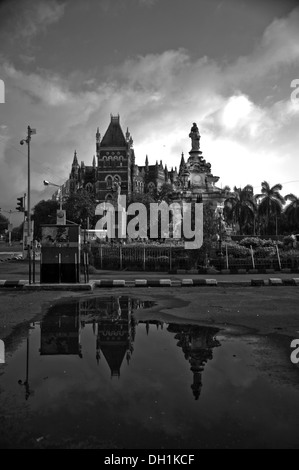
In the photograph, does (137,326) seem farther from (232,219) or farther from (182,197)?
(232,219)

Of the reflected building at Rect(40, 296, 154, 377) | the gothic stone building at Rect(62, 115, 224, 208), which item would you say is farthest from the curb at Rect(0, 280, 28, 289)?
the gothic stone building at Rect(62, 115, 224, 208)

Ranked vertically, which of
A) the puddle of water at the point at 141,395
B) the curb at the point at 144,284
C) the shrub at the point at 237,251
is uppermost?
the shrub at the point at 237,251

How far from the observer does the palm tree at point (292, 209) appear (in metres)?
68.0

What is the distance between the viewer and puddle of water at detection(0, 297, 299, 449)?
3.81 m

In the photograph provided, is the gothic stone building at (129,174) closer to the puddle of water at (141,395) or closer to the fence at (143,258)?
the fence at (143,258)

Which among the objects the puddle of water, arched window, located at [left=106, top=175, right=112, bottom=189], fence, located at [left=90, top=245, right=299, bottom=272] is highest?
arched window, located at [left=106, top=175, right=112, bottom=189]

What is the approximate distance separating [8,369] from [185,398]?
274 cm

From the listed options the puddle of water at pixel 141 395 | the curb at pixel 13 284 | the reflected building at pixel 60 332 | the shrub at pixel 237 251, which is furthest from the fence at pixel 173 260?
→ the puddle of water at pixel 141 395

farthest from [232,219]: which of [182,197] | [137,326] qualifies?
[137,326]

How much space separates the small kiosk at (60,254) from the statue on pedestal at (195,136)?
51.5 meters

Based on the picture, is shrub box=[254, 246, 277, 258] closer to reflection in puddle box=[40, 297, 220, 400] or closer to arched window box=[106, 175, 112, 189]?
reflection in puddle box=[40, 297, 220, 400]

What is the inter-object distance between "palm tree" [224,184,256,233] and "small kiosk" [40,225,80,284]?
172 feet

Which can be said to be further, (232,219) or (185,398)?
(232,219)
